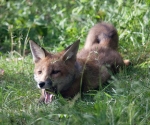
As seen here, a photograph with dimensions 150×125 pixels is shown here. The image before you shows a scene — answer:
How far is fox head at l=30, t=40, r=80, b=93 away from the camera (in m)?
5.32

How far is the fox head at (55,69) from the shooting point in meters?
5.32

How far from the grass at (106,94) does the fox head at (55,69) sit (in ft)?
0.80

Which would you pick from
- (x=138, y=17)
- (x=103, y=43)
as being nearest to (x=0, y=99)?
(x=103, y=43)

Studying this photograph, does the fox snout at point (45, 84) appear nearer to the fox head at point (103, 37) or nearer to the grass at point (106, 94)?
the grass at point (106, 94)

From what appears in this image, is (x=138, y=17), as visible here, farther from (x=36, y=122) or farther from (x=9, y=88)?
(x=36, y=122)

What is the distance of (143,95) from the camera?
15.1ft

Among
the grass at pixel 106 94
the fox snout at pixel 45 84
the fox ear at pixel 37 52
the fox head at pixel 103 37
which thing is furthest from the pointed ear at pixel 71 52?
the fox head at pixel 103 37

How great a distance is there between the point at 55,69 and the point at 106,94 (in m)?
0.83

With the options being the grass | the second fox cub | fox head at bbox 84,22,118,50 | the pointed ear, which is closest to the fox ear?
the second fox cub

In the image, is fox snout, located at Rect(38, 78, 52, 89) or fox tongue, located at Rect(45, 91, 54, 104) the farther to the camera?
fox tongue, located at Rect(45, 91, 54, 104)

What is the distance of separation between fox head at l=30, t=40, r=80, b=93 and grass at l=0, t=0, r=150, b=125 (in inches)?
9.6

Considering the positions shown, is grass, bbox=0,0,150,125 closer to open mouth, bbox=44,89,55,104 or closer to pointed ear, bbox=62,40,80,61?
open mouth, bbox=44,89,55,104

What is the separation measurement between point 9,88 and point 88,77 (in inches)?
43.4

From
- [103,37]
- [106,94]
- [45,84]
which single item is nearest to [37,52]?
[45,84]
